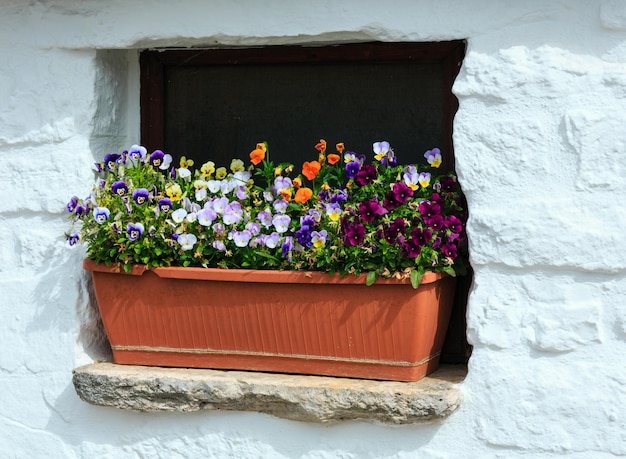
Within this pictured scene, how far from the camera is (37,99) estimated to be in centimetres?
276

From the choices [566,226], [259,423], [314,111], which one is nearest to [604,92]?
[566,226]

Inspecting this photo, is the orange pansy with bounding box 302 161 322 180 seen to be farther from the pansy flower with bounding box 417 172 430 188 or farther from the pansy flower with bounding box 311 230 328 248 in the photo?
the pansy flower with bounding box 417 172 430 188

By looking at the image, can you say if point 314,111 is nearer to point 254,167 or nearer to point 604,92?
point 254,167

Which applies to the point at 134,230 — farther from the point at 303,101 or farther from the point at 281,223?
the point at 303,101

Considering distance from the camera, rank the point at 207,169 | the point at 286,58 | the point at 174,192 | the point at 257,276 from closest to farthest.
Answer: the point at 257,276 → the point at 174,192 → the point at 207,169 → the point at 286,58

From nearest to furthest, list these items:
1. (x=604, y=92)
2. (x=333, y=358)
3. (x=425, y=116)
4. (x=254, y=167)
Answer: (x=604, y=92)
(x=333, y=358)
(x=425, y=116)
(x=254, y=167)

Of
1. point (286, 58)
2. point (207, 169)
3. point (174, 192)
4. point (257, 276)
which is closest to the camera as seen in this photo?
point (257, 276)

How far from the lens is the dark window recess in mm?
2697

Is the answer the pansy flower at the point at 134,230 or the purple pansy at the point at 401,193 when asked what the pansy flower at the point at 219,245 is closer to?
the pansy flower at the point at 134,230

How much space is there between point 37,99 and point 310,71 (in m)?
0.82

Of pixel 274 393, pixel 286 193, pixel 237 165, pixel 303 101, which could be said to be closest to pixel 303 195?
pixel 286 193

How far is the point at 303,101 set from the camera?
280 centimetres

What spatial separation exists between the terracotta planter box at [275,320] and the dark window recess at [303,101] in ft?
1.07

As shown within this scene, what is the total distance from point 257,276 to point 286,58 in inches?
28.4
